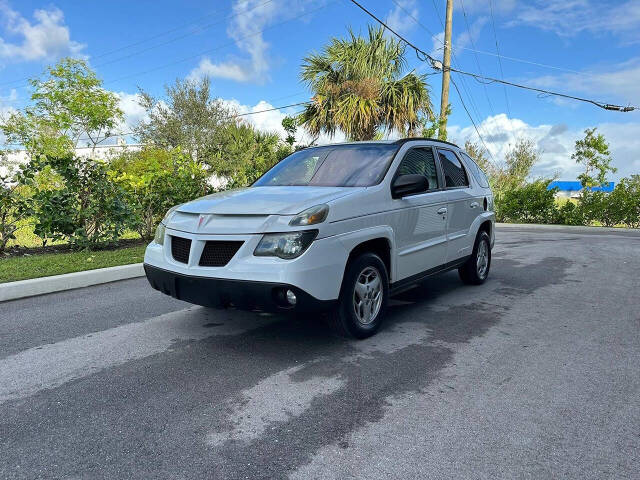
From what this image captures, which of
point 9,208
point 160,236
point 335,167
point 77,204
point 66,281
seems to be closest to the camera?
point 160,236

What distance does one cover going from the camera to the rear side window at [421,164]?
15.3 feet

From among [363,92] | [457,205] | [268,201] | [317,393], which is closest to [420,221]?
[457,205]

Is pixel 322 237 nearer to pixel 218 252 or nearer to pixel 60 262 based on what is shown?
pixel 218 252

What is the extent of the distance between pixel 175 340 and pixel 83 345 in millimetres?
768

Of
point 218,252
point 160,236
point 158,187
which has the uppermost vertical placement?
point 158,187

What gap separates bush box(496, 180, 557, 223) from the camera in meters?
19.2

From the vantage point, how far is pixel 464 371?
3424mm

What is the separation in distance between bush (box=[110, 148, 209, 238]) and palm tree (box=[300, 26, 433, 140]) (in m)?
8.56

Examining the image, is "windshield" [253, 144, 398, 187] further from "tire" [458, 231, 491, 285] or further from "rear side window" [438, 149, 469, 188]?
"tire" [458, 231, 491, 285]

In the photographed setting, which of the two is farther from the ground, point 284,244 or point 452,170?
point 452,170

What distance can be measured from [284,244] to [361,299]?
3.13 ft

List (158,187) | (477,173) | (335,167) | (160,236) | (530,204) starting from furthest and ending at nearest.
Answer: (530,204) → (158,187) → (477,173) → (335,167) → (160,236)

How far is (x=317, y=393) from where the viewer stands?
304 cm

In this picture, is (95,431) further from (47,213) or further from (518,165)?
(518,165)
